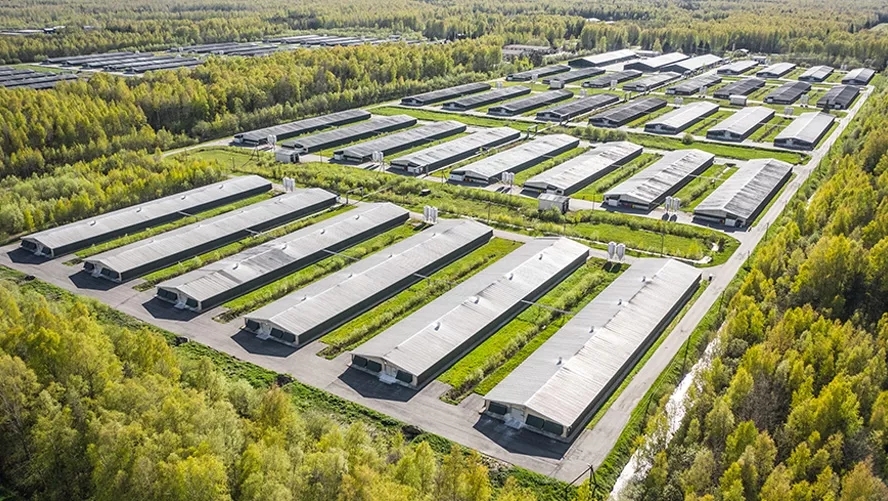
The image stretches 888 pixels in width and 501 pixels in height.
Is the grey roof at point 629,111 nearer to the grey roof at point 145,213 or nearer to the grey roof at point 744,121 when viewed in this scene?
the grey roof at point 744,121

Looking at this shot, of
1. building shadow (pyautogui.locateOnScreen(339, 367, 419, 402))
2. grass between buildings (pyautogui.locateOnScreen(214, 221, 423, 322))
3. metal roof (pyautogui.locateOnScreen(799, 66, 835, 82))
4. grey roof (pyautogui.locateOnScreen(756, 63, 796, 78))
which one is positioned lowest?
metal roof (pyautogui.locateOnScreen(799, 66, 835, 82))

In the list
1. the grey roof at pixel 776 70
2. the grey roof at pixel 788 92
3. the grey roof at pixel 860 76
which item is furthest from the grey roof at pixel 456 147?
the grey roof at pixel 860 76

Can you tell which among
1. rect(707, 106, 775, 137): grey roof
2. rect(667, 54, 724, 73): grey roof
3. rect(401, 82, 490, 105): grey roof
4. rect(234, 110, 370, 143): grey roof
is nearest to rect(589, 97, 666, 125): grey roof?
rect(707, 106, 775, 137): grey roof

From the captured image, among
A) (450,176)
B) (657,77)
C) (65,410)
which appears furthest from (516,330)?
(657,77)

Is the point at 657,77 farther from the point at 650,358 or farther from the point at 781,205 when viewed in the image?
the point at 650,358

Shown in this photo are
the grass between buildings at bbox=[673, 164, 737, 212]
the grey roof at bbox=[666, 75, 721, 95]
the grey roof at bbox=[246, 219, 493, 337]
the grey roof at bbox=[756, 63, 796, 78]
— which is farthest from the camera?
the grey roof at bbox=[756, 63, 796, 78]

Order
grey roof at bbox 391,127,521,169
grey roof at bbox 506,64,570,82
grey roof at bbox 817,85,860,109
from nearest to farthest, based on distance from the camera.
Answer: grey roof at bbox 391,127,521,169, grey roof at bbox 817,85,860,109, grey roof at bbox 506,64,570,82

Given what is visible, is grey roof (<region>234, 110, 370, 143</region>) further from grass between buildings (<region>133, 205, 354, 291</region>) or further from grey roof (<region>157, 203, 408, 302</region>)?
grey roof (<region>157, 203, 408, 302</region>)

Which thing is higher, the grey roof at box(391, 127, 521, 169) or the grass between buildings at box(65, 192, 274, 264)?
the grass between buildings at box(65, 192, 274, 264)
